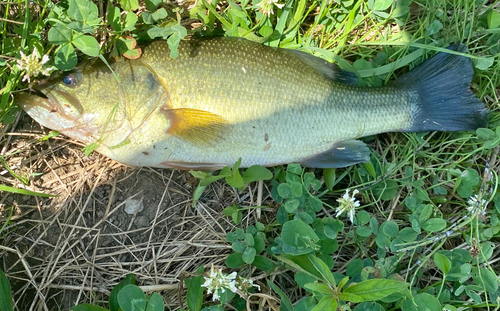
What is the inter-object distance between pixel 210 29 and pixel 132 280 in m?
1.86

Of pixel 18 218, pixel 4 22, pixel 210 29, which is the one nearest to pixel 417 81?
A: pixel 210 29

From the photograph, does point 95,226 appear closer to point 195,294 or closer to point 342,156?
point 195,294

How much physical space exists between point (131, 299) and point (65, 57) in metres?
1.53

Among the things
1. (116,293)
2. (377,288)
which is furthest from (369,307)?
(116,293)

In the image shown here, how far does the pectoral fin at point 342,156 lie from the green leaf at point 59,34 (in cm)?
173

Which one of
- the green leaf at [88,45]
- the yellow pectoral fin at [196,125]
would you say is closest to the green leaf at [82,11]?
the green leaf at [88,45]

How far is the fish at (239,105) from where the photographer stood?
2520 millimetres

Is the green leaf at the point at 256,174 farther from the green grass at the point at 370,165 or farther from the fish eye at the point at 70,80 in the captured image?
the fish eye at the point at 70,80

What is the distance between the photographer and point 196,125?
253cm

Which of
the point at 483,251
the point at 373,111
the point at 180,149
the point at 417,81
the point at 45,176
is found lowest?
the point at 45,176

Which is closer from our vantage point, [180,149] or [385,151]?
[180,149]

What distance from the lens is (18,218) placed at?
9.14 feet

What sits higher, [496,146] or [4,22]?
[4,22]

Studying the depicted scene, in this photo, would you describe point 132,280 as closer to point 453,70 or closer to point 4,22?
point 4,22
